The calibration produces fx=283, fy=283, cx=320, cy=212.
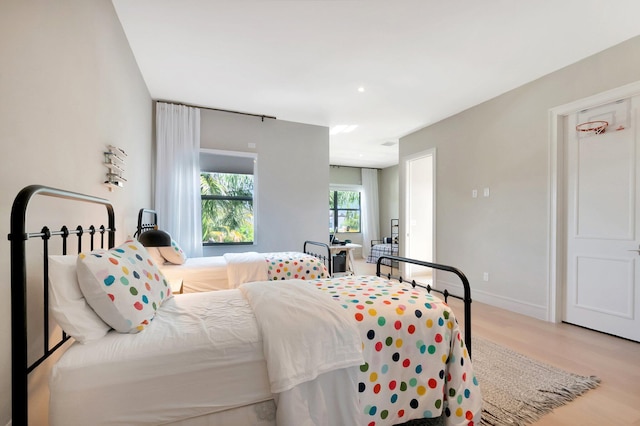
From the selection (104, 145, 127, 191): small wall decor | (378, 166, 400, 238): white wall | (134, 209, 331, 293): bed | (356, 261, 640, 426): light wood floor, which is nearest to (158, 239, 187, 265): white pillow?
(134, 209, 331, 293): bed

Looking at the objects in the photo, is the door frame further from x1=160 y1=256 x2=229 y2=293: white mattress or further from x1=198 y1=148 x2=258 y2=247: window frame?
x1=198 y1=148 x2=258 y2=247: window frame

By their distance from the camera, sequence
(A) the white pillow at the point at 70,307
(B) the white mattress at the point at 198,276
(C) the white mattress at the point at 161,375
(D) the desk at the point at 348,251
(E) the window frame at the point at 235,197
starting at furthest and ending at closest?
(D) the desk at the point at 348,251, (E) the window frame at the point at 235,197, (B) the white mattress at the point at 198,276, (A) the white pillow at the point at 70,307, (C) the white mattress at the point at 161,375

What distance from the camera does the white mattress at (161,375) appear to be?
96 cm

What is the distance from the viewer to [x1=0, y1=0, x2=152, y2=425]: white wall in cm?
102

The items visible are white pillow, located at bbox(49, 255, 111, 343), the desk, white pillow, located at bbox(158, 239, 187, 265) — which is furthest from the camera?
the desk

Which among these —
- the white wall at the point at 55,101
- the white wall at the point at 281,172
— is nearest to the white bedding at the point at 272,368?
the white wall at the point at 55,101

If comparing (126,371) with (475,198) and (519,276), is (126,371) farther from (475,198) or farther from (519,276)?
(475,198)

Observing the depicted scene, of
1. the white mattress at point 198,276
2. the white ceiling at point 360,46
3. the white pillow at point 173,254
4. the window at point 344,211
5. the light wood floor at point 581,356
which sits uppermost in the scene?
the white ceiling at point 360,46

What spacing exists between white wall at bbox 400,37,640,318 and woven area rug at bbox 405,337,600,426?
1330 millimetres

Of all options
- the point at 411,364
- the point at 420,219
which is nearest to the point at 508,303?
the point at 420,219

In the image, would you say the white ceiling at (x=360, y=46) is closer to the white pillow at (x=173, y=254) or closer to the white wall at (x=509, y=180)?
the white wall at (x=509, y=180)

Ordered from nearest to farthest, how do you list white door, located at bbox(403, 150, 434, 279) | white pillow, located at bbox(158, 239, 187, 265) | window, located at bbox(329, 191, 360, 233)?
white pillow, located at bbox(158, 239, 187, 265) → white door, located at bbox(403, 150, 434, 279) → window, located at bbox(329, 191, 360, 233)

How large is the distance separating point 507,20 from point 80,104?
3.07m

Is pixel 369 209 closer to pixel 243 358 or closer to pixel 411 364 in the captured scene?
pixel 411 364
